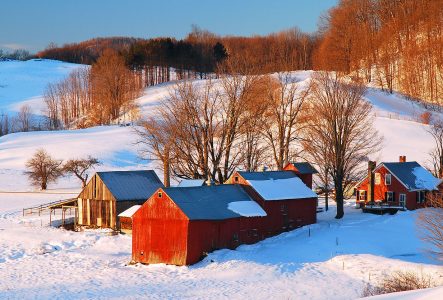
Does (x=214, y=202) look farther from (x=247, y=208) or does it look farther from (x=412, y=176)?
(x=412, y=176)

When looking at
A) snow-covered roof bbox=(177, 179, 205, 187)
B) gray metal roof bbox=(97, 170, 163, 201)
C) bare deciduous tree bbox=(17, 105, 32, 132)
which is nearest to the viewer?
snow-covered roof bbox=(177, 179, 205, 187)

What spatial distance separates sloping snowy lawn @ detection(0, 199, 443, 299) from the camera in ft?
93.6

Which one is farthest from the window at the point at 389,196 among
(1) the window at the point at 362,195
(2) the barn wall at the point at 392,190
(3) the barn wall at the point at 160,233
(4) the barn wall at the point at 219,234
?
(3) the barn wall at the point at 160,233

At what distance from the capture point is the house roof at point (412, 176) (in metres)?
49.2

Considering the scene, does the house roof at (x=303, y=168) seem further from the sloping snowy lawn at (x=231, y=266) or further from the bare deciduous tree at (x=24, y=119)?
the bare deciduous tree at (x=24, y=119)

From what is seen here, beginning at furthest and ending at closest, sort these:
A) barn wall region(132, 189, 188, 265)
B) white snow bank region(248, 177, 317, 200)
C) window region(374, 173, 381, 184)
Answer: window region(374, 173, 381, 184) < white snow bank region(248, 177, 317, 200) < barn wall region(132, 189, 188, 265)

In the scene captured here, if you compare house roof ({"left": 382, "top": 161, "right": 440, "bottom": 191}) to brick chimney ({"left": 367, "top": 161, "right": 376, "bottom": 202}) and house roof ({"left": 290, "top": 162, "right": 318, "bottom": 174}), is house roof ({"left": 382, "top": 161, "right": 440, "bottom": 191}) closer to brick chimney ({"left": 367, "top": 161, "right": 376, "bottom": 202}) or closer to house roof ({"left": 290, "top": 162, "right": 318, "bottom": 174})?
brick chimney ({"left": 367, "top": 161, "right": 376, "bottom": 202})

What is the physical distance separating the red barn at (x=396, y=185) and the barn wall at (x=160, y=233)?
19510mm

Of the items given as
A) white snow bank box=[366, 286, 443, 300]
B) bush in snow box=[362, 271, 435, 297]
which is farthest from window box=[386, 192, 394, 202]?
white snow bank box=[366, 286, 443, 300]

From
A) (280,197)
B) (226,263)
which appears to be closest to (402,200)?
(280,197)

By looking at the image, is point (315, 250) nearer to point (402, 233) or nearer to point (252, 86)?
point (402, 233)

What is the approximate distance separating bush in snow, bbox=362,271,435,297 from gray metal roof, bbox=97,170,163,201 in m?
22.2

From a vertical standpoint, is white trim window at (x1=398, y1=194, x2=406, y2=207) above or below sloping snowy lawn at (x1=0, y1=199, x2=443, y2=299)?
above

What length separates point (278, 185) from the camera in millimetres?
44281
